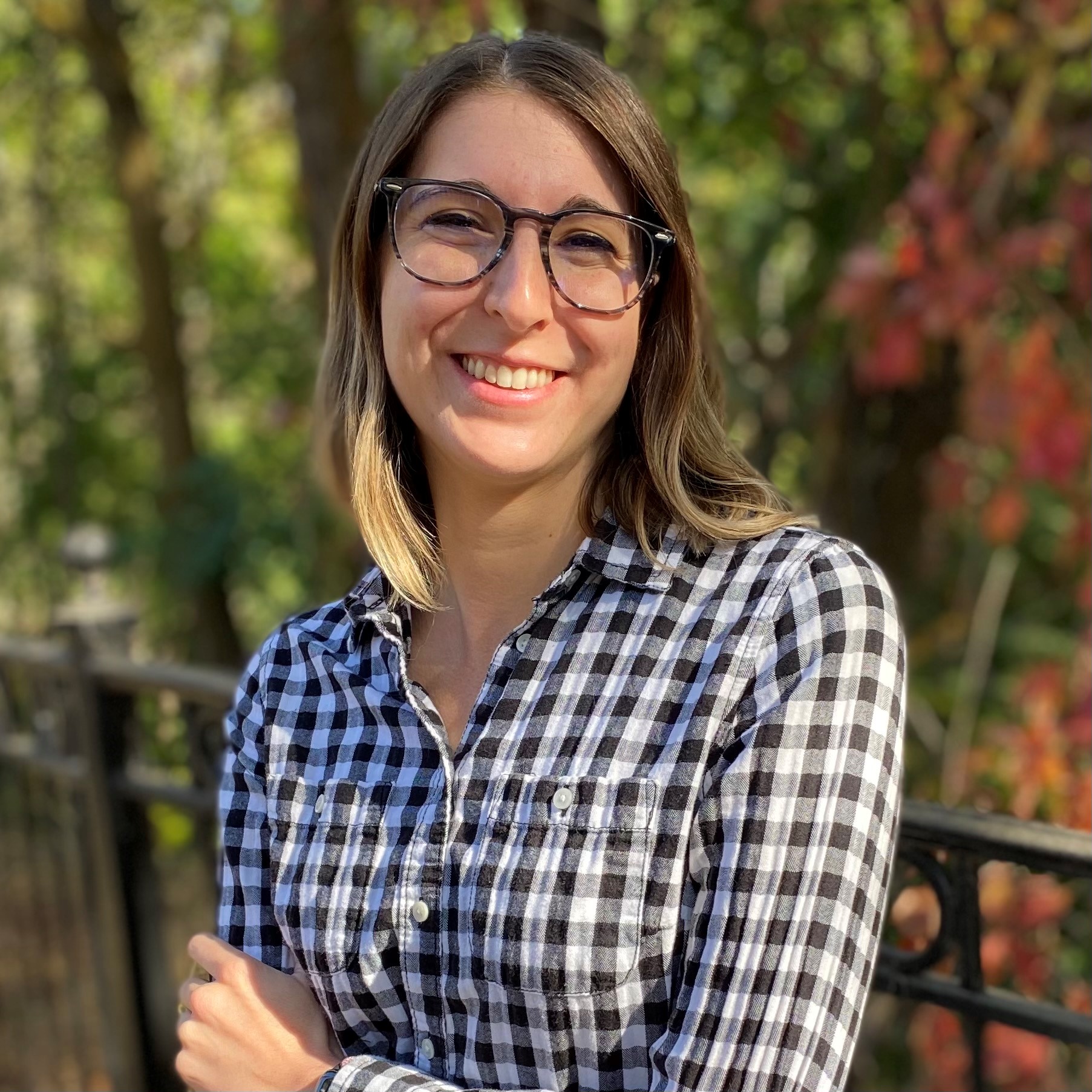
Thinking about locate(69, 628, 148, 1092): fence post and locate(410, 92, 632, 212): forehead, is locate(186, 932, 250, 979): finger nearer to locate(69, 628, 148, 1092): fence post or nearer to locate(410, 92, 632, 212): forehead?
locate(410, 92, 632, 212): forehead

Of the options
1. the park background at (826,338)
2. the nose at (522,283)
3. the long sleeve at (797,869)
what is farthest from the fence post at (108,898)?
the long sleeve at (797,869)

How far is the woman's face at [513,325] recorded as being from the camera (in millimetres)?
1397

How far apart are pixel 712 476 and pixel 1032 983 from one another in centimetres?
166

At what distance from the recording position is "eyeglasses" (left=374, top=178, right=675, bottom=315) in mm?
1397

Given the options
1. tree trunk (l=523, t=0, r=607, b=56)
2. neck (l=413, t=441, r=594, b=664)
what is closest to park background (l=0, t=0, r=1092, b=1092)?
tree trunk (l=523, t=0, r=607, b=56)

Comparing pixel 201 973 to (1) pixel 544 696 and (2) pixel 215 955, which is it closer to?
(2) pixel 215 955

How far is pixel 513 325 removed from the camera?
1.40 meters

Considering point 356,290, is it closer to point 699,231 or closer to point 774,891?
point 774,891

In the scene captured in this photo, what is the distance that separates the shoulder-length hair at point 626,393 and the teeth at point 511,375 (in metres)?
0.15


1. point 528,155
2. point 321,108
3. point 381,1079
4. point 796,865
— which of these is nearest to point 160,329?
point 321,108

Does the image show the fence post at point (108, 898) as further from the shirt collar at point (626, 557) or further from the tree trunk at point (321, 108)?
the shirt collar at point (626, 557)

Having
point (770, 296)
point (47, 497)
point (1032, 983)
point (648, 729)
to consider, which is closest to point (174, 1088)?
point (1032, 983)

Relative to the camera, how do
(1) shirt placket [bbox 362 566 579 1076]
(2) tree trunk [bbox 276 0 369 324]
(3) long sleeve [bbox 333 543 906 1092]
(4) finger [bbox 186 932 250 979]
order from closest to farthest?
(3) long sleeve [bbox 333 543 906 1092], (1) shirt placket [bbox 362 566 579 1076], (4) finger [bbox 186 932 250 979], (2) tree trunk [bbox 276 0 369 324]

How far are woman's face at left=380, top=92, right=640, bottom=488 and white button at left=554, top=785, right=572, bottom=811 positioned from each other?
352 millimetres
